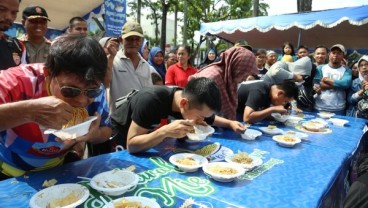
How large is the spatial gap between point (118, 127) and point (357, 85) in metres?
3.86

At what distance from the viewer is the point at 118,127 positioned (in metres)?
2.06

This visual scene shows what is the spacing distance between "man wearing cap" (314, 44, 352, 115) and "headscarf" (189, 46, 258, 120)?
6.26 feet

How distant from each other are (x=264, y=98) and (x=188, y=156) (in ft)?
5.38

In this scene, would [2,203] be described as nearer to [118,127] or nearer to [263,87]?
[118,127]

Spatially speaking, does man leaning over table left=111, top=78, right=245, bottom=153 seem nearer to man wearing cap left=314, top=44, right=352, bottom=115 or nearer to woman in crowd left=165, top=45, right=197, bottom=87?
woman in crowd left=165, top=45, right=197, bottom=87

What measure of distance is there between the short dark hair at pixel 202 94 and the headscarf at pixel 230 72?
3.17 ft

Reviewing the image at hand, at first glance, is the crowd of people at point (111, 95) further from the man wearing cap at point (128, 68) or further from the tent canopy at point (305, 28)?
the tent canopy at point (305, 28)

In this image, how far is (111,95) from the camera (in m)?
2.91

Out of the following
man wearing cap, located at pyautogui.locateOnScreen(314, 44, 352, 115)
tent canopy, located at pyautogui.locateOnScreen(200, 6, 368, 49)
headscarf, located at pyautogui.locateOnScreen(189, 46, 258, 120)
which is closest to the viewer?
headscarf, located at pyautogui.locateOnScreen(189, 46, 258, 120)

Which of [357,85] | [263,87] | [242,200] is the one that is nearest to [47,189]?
[242,200]

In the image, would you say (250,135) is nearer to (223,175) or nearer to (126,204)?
(223,175)

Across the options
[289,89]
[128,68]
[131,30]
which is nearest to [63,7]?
[131,30]

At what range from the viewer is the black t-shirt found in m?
2.89

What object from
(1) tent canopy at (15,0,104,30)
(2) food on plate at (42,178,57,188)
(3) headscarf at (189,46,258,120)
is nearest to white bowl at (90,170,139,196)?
(2) food on plate at (42,178,57,188)
